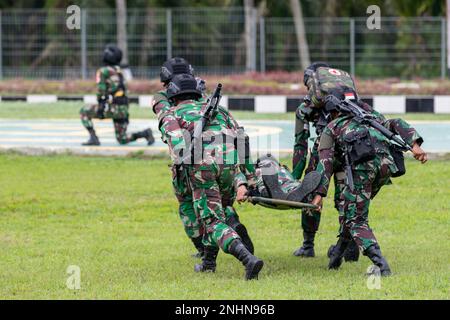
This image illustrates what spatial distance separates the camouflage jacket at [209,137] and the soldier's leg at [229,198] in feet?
0.30

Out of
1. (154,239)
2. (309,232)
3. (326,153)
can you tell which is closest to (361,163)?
(326,153)

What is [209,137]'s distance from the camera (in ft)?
29.5

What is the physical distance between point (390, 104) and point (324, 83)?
42.0ft

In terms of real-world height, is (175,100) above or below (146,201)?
above

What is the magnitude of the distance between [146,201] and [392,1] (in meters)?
26.3

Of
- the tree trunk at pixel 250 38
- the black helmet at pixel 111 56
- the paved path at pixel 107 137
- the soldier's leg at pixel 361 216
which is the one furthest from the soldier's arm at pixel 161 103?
the tree trunk at pixel 250 38

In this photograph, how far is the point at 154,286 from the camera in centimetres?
→ 863

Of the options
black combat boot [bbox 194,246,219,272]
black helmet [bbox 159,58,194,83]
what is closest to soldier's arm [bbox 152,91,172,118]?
black helmet [bbox 159,58,194,83]

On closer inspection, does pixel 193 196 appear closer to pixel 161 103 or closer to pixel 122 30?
pixel 161 103

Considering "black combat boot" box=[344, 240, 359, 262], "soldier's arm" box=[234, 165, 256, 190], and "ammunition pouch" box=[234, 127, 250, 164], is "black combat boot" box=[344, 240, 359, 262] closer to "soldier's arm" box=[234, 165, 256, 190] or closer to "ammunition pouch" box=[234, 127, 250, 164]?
"soldier's arm" box=[234, 165, 256, 190]

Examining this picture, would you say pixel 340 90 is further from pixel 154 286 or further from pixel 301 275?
pixel 154 286

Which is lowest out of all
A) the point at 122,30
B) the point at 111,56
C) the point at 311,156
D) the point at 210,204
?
the point at 210,204

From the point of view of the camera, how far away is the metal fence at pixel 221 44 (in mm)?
29062

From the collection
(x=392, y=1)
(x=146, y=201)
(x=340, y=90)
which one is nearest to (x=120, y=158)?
(x=146, y=201)
